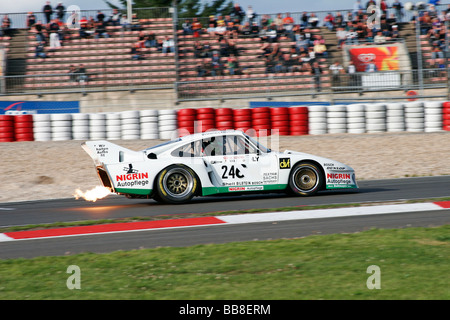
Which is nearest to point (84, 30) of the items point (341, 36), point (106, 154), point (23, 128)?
point (23, 128)

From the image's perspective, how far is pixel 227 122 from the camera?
18328 mm

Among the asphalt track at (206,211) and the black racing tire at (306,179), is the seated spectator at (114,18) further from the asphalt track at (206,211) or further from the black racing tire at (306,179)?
the black racing tire at (306,179)

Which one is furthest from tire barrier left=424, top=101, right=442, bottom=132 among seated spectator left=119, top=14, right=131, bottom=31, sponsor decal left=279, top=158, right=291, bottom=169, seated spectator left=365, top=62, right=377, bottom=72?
seated spectator left=119, top=14, right=131, bottom=31

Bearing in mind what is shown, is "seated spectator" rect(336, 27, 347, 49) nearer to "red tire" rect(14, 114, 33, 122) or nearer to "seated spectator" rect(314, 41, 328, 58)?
"seated spectator" rect(314, 41, 328, 58)

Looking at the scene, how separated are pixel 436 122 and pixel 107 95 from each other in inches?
507

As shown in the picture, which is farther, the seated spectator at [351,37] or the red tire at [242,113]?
the seated spectator at [351,37]

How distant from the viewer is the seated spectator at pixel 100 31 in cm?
2658

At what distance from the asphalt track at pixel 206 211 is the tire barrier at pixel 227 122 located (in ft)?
20.4

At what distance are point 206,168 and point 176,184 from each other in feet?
1.92

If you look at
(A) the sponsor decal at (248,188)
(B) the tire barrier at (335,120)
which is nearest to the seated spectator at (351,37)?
(B) the tire barrier at (335,120)

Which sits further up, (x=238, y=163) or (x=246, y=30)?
(x=246, y=30)

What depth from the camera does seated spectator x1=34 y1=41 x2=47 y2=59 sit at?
84.6ft

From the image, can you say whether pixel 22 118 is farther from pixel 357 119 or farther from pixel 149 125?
pixel 357 119
